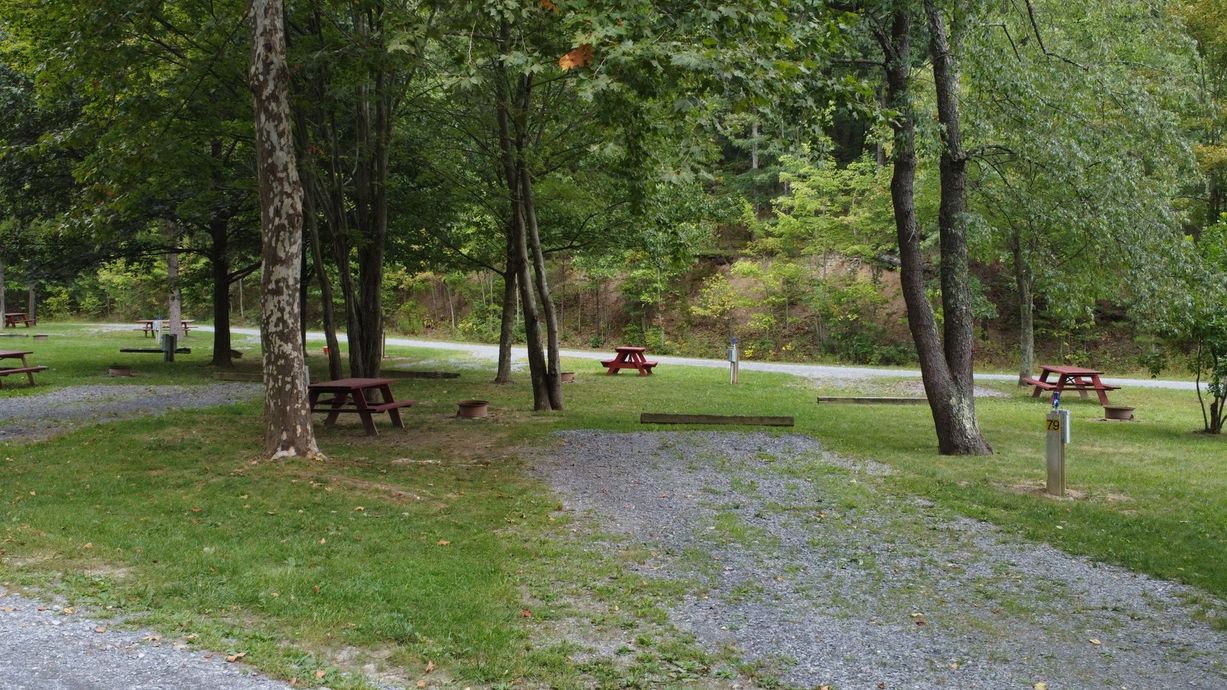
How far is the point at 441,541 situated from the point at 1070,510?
197 inches

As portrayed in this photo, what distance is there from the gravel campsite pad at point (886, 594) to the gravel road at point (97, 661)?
2184 mm

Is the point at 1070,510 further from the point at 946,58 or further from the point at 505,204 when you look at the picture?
the point at 505,204

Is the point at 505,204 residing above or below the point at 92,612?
above

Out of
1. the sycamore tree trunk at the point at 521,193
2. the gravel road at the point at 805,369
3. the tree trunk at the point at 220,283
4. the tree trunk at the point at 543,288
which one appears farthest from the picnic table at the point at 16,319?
the tree trunk at the point at 543,288

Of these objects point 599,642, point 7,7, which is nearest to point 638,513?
point 599,642

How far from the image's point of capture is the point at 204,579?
4.77m

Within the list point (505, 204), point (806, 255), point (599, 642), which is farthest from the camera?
point (806, 255)

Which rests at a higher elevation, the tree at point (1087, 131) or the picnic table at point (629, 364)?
the tree at point (1087, 131)

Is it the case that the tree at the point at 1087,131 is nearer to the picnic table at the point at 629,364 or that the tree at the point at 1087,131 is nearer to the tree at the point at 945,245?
the tree at the point at 945,245

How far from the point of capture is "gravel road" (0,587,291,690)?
341cm

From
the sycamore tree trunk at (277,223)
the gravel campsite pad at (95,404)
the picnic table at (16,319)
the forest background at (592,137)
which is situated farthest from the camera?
the picnic table at (16,319)

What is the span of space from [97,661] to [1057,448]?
709 cm

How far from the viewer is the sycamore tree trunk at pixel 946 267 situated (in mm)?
9719

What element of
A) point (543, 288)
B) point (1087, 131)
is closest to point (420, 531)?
point (543, 288)
